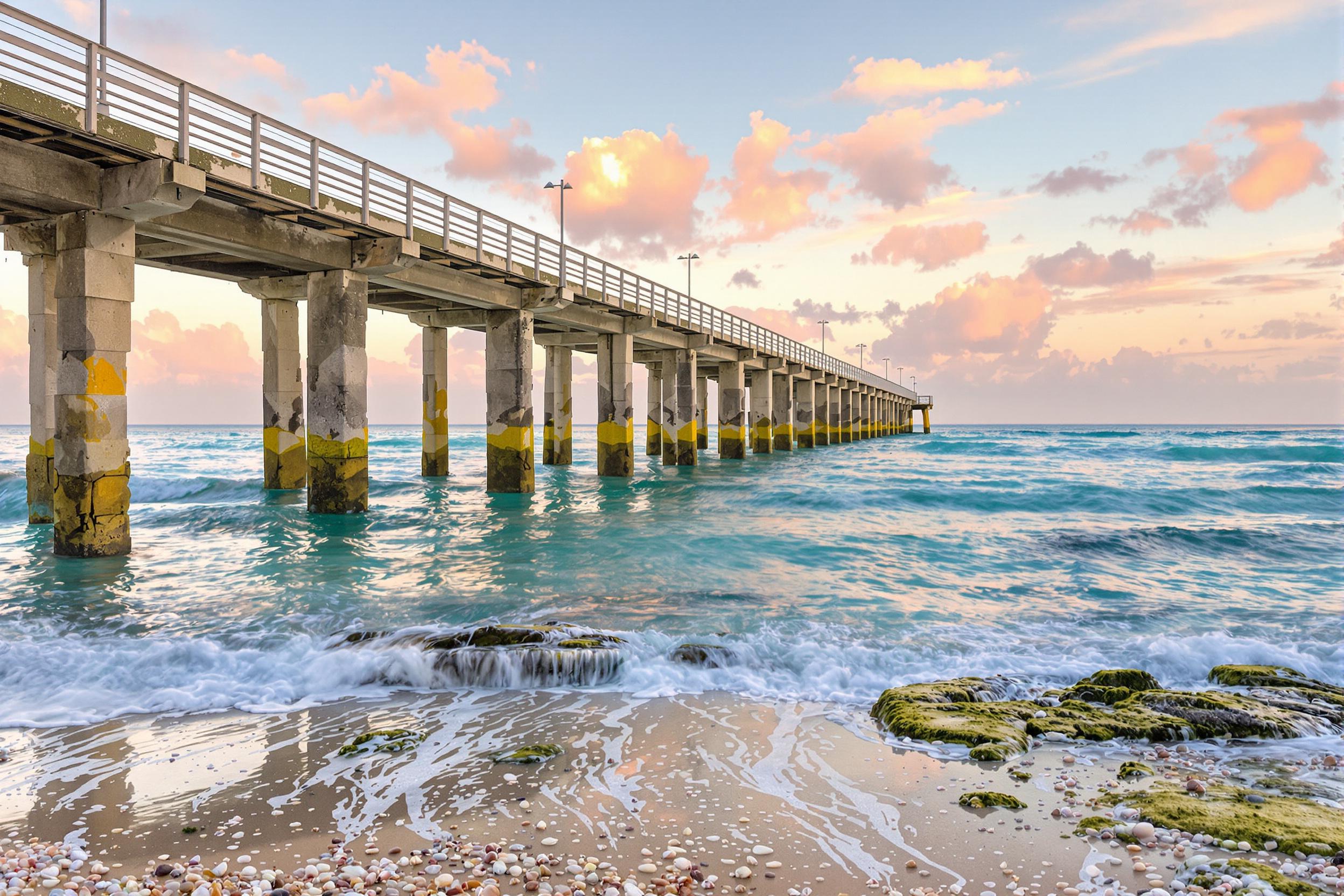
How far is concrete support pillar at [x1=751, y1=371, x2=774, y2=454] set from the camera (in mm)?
44500

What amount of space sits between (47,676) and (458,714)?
139 inches

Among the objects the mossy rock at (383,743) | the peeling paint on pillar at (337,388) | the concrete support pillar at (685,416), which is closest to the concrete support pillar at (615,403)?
the concrete support pillar at (685,416)

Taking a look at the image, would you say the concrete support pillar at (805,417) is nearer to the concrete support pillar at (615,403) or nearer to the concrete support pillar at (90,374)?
the concrete support pillar at (615,403)

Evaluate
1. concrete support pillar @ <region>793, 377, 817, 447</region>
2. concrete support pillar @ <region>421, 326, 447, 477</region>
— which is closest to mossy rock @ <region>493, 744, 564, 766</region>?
concrete support pillar @ <region>421, 326, 447, 477</region>

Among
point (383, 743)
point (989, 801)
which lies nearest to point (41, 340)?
point (383, 743)

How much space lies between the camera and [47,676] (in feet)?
20.3

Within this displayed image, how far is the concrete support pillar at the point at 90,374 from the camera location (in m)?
10.4

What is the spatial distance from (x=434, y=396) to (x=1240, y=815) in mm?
24890

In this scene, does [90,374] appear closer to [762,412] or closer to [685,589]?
[685,589]

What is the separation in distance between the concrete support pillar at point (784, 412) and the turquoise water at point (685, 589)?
25988 millimetres

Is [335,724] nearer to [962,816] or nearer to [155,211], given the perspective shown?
[962,816]

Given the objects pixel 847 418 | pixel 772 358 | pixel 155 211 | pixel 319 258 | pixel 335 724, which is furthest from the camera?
pixel 847 418

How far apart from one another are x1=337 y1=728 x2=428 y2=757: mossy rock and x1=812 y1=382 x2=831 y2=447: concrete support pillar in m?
51.8

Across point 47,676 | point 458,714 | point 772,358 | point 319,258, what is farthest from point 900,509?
point 772,358
